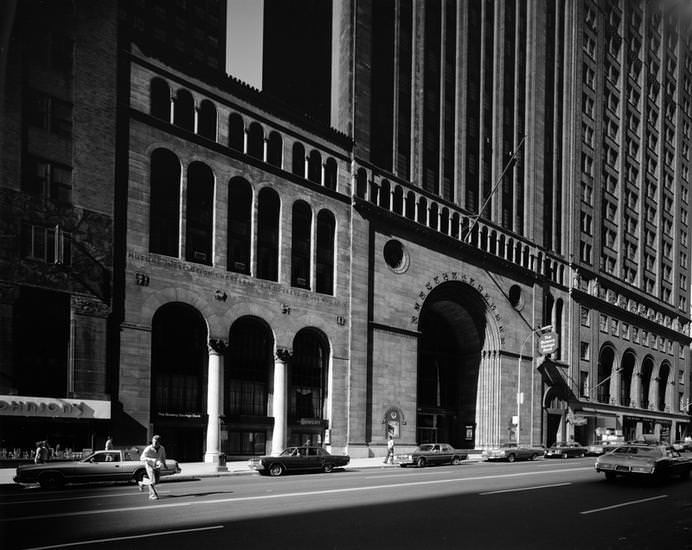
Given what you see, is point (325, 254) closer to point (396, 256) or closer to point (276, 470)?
point (396, 256)

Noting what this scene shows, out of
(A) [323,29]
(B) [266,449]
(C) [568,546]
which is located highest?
(A) [323,29]

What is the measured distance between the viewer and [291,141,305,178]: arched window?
133 feet

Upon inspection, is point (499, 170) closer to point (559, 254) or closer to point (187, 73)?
point (559, 254)

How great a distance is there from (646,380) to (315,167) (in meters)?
58.6

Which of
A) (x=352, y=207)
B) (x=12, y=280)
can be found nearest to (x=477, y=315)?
(x=352, y=207)

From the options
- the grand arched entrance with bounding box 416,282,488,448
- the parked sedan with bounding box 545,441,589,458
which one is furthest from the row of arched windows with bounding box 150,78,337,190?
the parked sedan with bounding box 545,441,589,458

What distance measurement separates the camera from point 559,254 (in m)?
63.5

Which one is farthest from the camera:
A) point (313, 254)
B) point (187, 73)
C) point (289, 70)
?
point (289, 70)

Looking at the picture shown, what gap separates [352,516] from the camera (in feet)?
48.2

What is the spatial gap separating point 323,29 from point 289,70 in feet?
14.0

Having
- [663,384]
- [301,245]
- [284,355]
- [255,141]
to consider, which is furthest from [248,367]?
[663,384]

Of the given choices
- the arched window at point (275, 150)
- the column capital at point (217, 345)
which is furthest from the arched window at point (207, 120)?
the column capital at point (217, 345)

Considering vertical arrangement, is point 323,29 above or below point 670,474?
above

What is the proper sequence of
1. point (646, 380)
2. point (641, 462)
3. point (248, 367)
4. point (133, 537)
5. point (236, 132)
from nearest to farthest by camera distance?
point (133, 537), point (641, 462), point (248, 367), point (236, 132), point (646, 380)
